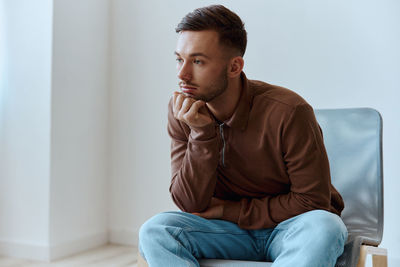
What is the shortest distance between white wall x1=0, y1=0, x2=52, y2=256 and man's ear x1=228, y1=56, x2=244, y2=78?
1.35 meters

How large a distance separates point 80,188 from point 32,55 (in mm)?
756

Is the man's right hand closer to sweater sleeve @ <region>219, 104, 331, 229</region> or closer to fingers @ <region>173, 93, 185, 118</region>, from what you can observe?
fingers @ <region>173, 93, 185, 118</region>

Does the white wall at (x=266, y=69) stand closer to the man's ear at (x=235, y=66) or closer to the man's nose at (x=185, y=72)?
the man's ear at (x=235, y=66)

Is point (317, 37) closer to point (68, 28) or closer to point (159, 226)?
point (68, 28)

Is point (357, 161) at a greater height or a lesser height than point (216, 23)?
lesser

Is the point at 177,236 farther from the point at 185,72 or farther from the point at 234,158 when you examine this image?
the point at 185,72

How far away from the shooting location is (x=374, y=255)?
3.35ft

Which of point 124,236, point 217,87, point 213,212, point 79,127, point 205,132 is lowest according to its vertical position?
point 124,236

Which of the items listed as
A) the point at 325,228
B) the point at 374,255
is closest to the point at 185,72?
the point at 325,228

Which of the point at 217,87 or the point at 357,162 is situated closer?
the point at 217,87

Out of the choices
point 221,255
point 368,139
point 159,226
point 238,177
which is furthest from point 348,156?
point 159,226

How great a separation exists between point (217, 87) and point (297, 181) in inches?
12.8

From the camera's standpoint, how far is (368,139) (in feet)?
4.94

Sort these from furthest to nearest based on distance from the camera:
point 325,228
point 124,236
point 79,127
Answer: point 124,236 < point 79,127 < point 325,228
